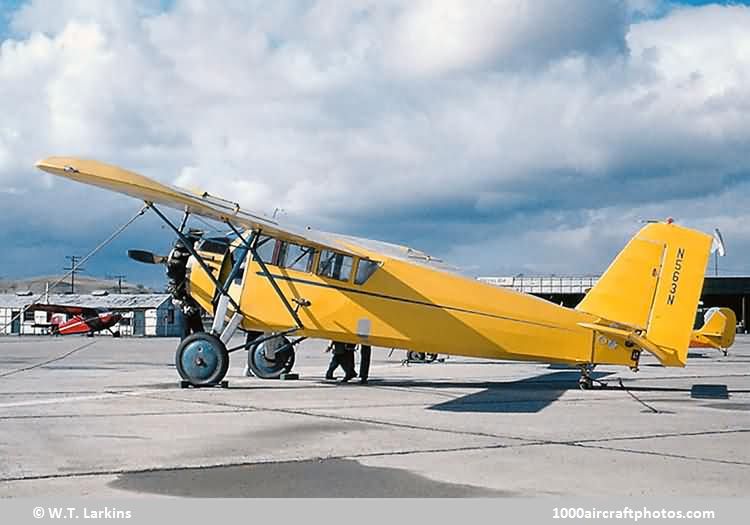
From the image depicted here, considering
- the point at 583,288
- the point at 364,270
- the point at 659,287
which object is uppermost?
the point at 583,288

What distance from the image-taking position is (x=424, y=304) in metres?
14.7

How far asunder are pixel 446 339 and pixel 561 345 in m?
1.98

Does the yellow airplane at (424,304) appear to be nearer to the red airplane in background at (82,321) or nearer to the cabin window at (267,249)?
the cabin window at (267,249)

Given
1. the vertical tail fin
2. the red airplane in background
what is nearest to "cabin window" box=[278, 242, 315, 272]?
the vertical tail fin

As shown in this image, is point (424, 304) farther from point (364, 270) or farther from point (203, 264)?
point (203, 264)

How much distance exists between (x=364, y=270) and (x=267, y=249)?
1919 mm

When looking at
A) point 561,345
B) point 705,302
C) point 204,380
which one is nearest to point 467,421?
point 561,345

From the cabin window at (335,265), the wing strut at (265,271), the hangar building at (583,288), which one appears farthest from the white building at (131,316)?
the cabin window at (335,265)

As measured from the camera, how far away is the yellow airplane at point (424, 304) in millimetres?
14367

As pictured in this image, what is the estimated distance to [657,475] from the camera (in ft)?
23.1

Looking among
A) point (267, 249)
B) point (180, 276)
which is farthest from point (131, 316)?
point (267, 249)

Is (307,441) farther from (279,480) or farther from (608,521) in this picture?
(608,521)

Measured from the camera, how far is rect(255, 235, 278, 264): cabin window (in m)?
15.4

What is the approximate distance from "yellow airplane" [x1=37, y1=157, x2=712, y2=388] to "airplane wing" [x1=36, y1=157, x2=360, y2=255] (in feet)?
0.15
